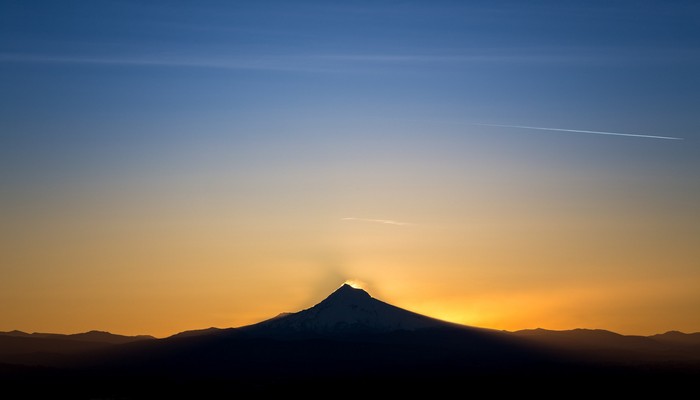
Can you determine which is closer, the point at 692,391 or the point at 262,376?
the point at 692,391

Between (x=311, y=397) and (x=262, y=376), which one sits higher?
(x=262, y=376)

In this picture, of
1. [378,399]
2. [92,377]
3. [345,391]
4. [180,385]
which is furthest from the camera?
[92,377]

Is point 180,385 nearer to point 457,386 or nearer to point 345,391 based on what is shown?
point 345,391

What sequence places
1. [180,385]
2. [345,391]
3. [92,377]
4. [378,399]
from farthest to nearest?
[92,377]
[180,385]
[345,391]
[378,399]

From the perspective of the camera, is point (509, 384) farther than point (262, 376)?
No

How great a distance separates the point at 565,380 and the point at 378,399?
152 ft

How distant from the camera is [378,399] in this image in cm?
14038

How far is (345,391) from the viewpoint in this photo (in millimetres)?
154125

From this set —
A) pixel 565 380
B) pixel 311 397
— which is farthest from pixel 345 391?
pixel 565 380

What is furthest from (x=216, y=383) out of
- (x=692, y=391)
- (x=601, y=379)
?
(x=692, y=391)

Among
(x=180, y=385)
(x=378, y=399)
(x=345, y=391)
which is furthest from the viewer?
(x=180, y=385)

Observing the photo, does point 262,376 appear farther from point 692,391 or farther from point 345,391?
point 692,391

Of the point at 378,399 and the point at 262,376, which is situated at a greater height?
the point at 262,376

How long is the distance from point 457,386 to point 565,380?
878 inches
